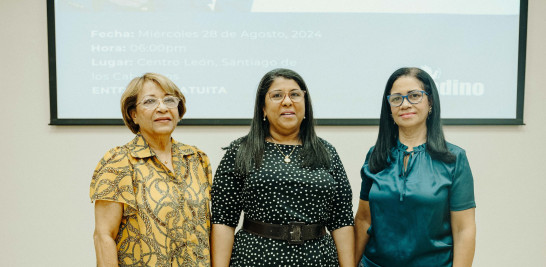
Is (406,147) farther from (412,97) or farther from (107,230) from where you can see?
(107,230)

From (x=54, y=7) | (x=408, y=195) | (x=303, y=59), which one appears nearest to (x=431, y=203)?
(x=408, y=195)

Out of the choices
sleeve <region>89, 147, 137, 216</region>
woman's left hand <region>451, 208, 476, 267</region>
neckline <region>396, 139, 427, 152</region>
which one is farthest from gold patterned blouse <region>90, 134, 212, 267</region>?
woman's left hand <region>451, 208, 476, 267</region>

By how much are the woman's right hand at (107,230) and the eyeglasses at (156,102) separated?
406mm

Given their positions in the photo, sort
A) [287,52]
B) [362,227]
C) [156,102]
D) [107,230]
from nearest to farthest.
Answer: [107,230]
[156,102]
[362,227]
[287,52]

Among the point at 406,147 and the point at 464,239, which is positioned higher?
the point at 406,147

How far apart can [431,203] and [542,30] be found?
1.91 meters

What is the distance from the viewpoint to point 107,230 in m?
1.42

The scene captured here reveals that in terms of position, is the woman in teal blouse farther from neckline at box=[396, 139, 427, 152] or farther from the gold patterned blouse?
the gold patterned blouse

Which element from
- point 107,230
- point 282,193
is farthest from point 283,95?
point 107,230

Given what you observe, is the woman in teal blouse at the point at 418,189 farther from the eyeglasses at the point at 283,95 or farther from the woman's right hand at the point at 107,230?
the woman's right hand at the point at 107,230

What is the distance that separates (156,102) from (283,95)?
54 centimetres

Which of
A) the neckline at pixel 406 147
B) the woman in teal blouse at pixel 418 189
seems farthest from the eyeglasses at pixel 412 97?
the neckline at pixel 406 147

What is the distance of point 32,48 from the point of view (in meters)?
2.46

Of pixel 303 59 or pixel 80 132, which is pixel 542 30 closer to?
pixel 303 59
